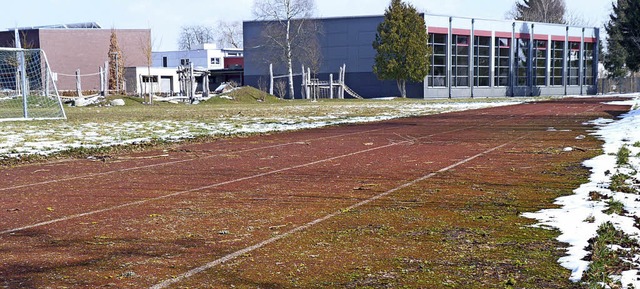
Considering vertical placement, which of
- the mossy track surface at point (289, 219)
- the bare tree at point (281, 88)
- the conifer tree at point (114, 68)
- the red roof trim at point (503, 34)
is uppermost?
the red roof trim at point (503, 34)

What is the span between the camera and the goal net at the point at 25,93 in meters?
29.8

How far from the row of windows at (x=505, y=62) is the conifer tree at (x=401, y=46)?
5.46 m

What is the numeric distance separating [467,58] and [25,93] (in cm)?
4889

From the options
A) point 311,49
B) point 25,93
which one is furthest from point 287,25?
point 25,93

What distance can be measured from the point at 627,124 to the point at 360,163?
1243 cm

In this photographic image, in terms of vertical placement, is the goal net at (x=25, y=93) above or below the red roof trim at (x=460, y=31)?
below

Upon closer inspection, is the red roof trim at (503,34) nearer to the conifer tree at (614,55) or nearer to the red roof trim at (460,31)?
the red roof trim at (460,31)

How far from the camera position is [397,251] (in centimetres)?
665

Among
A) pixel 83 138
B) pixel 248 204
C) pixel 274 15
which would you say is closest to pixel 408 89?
pixel 274 15

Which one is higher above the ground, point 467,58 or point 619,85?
point 467,58

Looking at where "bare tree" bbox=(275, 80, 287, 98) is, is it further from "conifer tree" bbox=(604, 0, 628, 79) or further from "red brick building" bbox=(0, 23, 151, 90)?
"conifer tree" bbox=(604, 0, 628, 79)

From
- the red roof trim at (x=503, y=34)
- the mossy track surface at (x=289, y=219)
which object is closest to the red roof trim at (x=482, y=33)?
the red roof trim at (x=503, y=34)

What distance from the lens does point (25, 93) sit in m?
29.6

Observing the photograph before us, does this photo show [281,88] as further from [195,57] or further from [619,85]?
[619,85]
